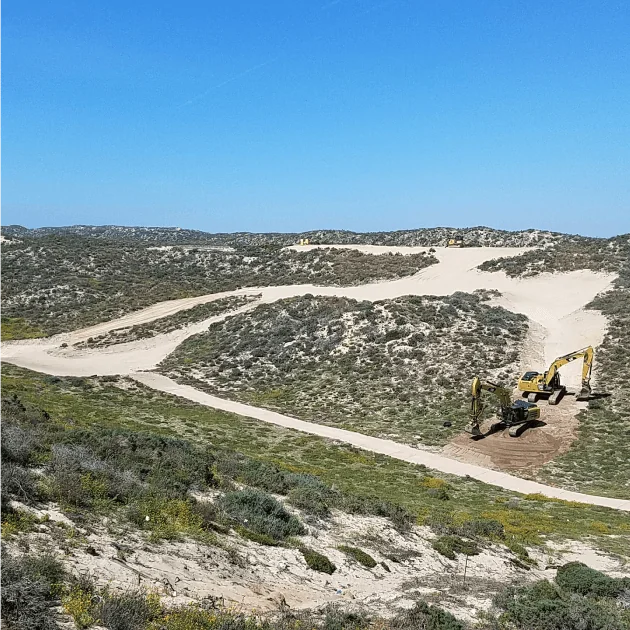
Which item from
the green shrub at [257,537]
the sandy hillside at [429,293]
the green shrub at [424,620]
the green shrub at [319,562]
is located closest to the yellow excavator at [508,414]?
the sandy hillside at [429,293]

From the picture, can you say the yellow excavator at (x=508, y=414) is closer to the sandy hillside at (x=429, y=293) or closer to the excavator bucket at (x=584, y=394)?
the excavator bucket at (x=584, y=394)

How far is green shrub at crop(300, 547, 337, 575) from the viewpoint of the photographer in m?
12.8

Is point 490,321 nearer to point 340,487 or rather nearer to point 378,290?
point 378,290

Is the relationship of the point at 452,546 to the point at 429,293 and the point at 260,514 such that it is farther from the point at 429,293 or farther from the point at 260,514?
the point at 429,293

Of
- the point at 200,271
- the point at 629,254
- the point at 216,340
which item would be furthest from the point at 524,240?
the point at 216,340

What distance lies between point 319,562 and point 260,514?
2477 mm

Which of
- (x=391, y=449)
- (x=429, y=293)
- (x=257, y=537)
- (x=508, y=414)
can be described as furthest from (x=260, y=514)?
(x=429, y=293)

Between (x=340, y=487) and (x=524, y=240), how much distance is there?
306ft

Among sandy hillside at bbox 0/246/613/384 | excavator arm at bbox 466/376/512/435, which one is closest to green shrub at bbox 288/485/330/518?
excavator arm at bbox 466/376/512/435

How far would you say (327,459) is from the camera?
2864 cm

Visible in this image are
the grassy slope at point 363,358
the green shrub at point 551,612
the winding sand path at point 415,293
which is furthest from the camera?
the grassy slope at point 363,358

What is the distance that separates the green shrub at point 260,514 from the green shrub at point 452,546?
4.50 meters

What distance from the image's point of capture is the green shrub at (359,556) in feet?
44.8

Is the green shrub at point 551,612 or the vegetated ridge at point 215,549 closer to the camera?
the vegetated ridge at point 215,549
